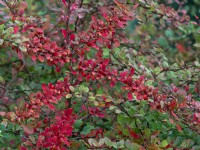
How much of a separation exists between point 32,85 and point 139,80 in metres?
0.71

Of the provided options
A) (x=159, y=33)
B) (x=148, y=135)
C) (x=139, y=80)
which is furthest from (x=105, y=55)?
(x=159, y=33)

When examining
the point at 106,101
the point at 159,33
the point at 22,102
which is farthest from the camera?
the point at 159,33

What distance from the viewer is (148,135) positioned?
5.55 ft

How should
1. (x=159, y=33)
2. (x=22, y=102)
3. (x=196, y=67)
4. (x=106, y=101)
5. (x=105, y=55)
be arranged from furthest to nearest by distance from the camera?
(x=159, y=33)
(x=196, y=67)
(x=105, y=55)
(x=106, y=101)
(x=22, y=102)

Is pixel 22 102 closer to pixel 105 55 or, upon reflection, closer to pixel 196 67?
pixel 105 55

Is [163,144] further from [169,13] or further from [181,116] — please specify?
[169,13]

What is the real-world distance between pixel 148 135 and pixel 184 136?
0.35m

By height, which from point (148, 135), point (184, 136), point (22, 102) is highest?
point (22, 102)

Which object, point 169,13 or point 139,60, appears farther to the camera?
point 169,13

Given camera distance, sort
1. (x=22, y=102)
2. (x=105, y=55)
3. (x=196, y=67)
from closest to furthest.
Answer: (x=22, y=102) < (x=105, y=55) < (x=196, y=67)

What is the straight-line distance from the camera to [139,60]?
81.7 inches

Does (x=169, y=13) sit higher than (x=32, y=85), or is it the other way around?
(x=169, y=13)

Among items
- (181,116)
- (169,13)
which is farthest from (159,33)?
(181,116)

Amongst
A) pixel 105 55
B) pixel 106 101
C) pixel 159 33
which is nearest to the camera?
Answer: pixel 106 101
